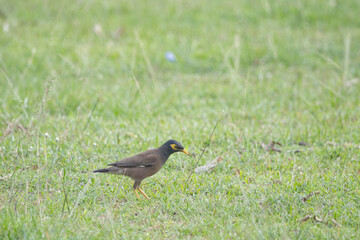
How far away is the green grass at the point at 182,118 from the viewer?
13.7ft

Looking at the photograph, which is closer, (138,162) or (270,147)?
(138,162)

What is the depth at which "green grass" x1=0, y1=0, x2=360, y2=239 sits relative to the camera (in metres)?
4.17

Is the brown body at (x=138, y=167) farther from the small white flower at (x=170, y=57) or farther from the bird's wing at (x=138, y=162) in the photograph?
the small white flower at (x=170, y=57)

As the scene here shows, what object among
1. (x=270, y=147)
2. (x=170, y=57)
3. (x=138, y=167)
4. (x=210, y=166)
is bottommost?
(x=270, y=147)

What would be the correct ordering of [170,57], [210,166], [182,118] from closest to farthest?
[210,166], [182,118], [170,57]

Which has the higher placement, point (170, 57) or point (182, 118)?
point (170, 57)

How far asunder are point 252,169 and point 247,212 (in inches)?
46.0

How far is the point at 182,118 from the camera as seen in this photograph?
23.2 ft

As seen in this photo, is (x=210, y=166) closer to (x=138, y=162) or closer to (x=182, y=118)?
(x=138, y=162)

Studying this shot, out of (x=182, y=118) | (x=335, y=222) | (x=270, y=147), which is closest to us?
(x=335, y=222)

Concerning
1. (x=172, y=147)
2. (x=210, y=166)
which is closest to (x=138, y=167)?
(x=172, y=147)

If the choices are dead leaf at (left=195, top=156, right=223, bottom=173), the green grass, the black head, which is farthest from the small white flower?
the black head

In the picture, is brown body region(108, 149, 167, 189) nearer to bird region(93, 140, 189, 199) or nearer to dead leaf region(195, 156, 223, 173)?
bird region(93, 140, 189, 199)

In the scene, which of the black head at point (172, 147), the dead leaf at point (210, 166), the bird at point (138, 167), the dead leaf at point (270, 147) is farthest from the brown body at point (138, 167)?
the dead leaf at point (270, 147)
